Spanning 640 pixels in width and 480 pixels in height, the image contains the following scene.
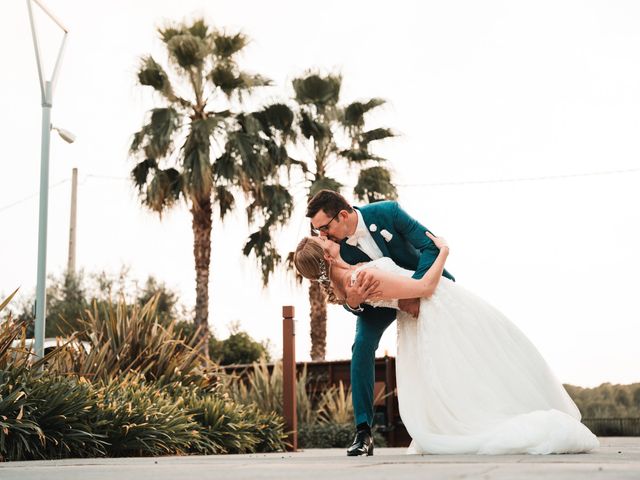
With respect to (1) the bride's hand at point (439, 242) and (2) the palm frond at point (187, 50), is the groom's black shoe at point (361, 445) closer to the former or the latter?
(1) the bride's hand at point (439, 242)

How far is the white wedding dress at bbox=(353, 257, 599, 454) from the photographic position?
506 cm

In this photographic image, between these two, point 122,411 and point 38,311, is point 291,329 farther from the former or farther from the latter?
point 38,311

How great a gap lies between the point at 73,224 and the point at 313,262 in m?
25.2

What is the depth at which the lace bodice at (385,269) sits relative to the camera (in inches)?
206

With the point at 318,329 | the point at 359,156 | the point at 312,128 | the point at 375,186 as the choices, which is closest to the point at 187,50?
the point at 312,128

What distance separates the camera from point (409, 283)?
5227mm

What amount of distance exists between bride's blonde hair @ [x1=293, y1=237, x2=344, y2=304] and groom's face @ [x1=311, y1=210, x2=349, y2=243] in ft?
0.39

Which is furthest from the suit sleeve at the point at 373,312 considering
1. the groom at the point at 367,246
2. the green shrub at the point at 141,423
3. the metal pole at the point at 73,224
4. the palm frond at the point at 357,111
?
the metal pole at the point at 73,224

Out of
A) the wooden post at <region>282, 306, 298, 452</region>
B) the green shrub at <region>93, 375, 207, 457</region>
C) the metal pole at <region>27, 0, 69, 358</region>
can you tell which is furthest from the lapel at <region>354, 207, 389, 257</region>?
the metal pole at <region>27, 0, 69, 358</region>

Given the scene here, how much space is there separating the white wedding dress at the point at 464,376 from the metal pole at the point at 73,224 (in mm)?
25180

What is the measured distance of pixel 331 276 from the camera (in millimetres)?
5363

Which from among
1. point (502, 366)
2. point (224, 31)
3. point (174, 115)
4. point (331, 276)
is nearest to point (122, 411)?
point (331, 276)

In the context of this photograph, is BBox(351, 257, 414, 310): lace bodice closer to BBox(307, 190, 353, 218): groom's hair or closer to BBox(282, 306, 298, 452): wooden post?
BBox(307, 190, 353, 218): groom's hair

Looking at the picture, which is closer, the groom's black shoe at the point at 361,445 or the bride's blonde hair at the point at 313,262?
the groom's black shoe at the point at 361,445
